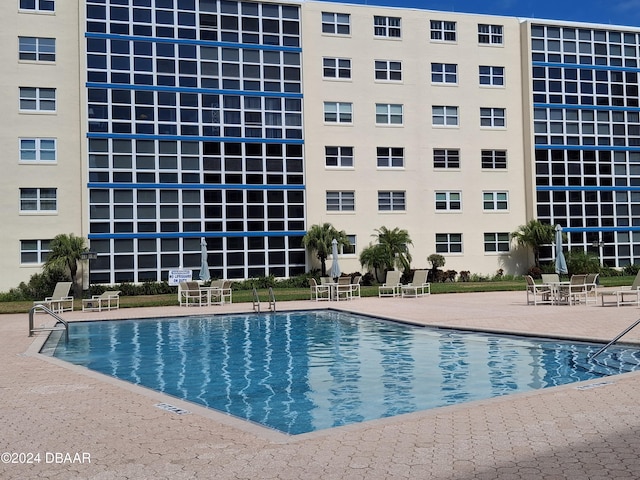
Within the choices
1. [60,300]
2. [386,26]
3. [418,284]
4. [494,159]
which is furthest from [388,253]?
[60,300]

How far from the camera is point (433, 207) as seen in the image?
1527 inches

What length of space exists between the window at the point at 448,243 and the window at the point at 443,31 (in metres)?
11.8

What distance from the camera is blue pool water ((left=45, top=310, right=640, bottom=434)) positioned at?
8.61 meters

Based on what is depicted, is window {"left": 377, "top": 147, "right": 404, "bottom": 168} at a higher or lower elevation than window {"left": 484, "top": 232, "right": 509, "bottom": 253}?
higher

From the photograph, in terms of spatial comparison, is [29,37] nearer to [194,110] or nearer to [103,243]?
[194,110]

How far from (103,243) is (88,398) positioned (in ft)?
86.4

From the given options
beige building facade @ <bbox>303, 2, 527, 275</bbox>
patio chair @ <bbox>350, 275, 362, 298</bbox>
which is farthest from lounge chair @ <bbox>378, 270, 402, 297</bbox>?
beige building facade @ <bbox>303, 2, 527, 275</bbox>

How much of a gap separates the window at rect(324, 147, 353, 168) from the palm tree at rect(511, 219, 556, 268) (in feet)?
36.0

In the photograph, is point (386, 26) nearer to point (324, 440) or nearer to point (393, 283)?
point (393, 283)

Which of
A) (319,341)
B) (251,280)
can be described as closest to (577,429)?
(319,341)

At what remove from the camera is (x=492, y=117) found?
40.4m

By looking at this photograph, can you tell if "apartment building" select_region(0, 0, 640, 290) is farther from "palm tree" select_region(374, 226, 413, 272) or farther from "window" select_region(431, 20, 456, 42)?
"palm tree" select_region(374, 226, 413, 272)

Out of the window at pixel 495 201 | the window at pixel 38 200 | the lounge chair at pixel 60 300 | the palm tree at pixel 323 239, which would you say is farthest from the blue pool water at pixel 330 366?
the window at pixel 495 201

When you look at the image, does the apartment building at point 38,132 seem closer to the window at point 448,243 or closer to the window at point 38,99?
the window at point 38,99
